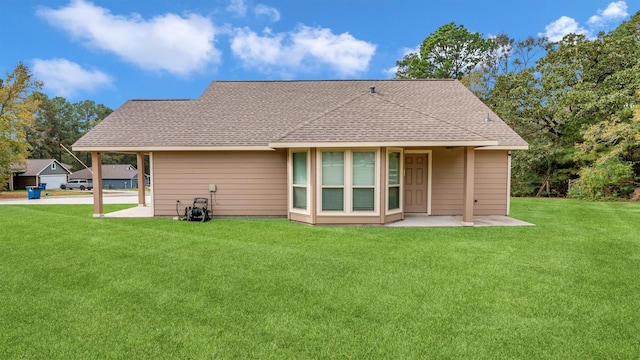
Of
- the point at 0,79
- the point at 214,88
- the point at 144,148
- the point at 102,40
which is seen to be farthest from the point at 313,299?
the point at 0,79

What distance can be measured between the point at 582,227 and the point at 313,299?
24.9 feet

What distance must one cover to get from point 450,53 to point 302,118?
2304cm

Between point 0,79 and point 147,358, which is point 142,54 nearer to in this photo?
point 0,79

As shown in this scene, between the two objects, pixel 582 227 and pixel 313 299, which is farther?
pixel 582 227

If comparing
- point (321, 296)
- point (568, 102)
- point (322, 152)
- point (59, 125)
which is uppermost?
point (59, 125)

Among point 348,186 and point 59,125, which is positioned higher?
point 59,125

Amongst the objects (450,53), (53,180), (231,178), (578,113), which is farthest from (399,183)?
(53,180)

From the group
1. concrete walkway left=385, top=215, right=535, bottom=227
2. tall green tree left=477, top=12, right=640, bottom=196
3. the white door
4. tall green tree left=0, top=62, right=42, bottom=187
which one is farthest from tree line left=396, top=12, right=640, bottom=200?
the white door

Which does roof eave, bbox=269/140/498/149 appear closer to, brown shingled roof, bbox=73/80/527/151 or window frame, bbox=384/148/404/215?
brown shingled roof, bbox=73/80/527/151

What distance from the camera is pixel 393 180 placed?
800cm

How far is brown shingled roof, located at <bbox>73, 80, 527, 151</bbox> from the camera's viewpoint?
299 inches

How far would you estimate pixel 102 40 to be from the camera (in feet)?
56.0

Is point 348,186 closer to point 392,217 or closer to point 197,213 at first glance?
point 392,217

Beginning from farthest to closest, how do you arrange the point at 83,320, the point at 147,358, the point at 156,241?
1. the point at 156,241
2. the point at 83,320
3. the point at 147,358
